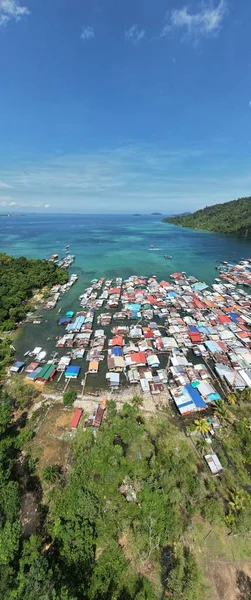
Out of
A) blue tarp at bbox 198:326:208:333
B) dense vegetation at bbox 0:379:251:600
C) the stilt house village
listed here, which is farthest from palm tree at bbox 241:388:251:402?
blue tarp at bbox 198:326:208:333

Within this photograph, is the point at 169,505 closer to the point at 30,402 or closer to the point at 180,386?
the point at 180,386

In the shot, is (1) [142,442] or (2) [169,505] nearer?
(2) [169,505]

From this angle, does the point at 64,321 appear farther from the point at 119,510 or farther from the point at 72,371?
the point at 119,510

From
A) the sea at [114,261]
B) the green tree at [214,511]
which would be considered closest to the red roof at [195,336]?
the sea at [114,261]

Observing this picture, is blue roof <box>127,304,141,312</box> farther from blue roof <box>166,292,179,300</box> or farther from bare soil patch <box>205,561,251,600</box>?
bare soil patch <box>205,561,251,600</box>

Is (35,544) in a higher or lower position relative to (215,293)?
lower

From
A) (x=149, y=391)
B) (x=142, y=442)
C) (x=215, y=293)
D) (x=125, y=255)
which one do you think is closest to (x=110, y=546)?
(x=142, y=442)

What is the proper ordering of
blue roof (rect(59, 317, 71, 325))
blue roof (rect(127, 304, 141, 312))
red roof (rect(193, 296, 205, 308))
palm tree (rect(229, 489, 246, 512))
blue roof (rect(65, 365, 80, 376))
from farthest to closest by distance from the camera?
1. red roof (rect(193, 296, 205, 308))
2. blue roof (rect(127, 304, 141, 312))
3. blue roof (rect(59, 317, 71, 325))
4. blue roof (rect(65, 365, 80, 376))
5. palm tree (rect(229, 489, 246, 512))
